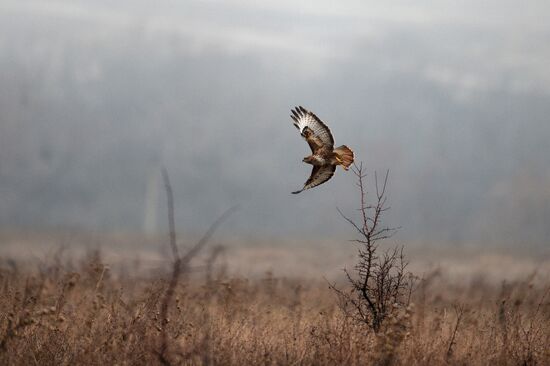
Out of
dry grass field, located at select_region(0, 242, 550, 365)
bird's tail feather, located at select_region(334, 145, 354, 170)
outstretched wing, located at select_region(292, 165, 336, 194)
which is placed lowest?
dry grass field, located at select_region(0, 242, 550, 365)

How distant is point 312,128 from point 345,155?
805 millimetres

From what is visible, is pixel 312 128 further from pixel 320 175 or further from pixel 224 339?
pixel 224 339

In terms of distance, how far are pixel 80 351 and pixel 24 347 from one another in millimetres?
624

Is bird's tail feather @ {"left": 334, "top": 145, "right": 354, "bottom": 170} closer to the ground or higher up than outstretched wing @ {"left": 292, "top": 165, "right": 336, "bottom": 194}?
higher up

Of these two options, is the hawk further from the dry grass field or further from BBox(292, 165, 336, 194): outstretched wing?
the dry grass field

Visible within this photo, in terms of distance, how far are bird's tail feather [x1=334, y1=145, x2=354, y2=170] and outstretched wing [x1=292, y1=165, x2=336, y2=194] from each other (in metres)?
0.20

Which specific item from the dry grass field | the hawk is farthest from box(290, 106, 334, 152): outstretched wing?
the dry grass field

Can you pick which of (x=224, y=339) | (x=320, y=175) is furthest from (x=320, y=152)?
(x=224, y=339)

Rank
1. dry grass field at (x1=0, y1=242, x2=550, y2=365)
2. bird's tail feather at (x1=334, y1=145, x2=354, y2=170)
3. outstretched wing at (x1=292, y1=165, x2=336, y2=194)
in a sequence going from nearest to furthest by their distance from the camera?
dry grass field at (x1=0, y1=242, x2=550, y2=365), bird's tail feather at (x1=334, y1=145, x2=354, y2=170), outstretched wing at (x1=292, y1=165, x2=336, y2=194)

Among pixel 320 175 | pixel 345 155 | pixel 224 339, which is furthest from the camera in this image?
pixel 320 175

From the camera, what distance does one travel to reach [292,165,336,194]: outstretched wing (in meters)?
10.1

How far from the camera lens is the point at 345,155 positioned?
990cm

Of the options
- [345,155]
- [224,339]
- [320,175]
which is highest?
[345,155]

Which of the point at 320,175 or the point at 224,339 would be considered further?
the point at 320,175
